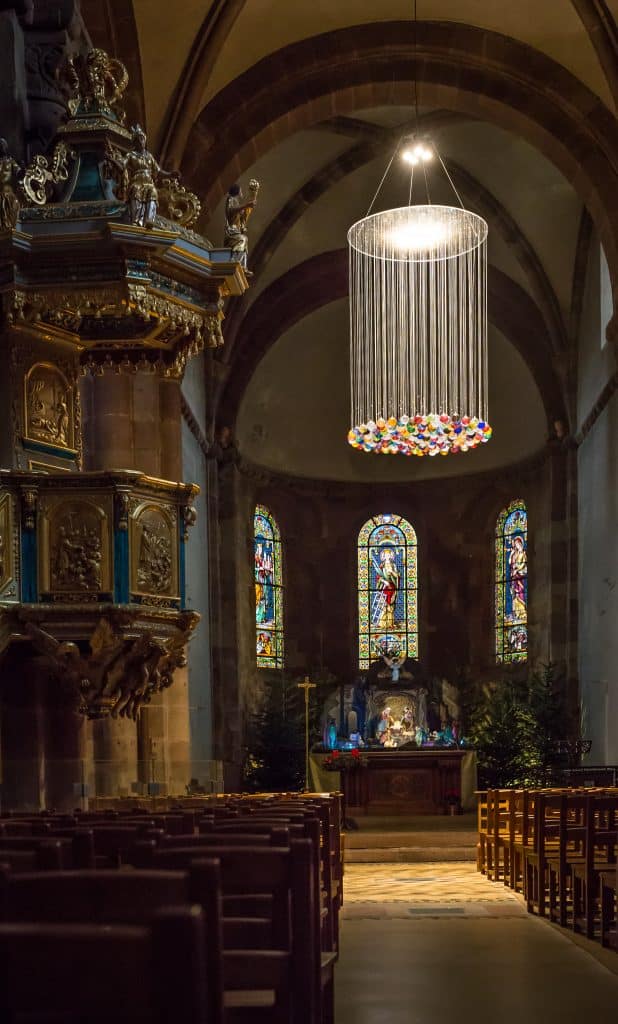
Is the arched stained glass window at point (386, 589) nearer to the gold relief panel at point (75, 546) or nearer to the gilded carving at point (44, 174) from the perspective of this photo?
the gold relief panel at point (75, 546)

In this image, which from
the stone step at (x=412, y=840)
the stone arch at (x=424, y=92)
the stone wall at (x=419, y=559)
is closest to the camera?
the stone arch at (x=424, y=92)

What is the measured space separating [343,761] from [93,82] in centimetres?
1368

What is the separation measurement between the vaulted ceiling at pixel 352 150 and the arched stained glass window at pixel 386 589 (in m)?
1.37

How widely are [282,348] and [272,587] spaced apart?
515 centimetres

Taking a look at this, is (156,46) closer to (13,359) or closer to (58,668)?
(13,359)

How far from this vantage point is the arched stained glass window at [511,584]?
93.2 feet

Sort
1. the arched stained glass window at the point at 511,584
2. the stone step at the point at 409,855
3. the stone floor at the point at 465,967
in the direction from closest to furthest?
the stone floor at the point at 465,967
the stone step at the point at 409,855
the arched stained glass window at the point at 511,584

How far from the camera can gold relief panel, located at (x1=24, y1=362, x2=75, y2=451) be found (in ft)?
35.8

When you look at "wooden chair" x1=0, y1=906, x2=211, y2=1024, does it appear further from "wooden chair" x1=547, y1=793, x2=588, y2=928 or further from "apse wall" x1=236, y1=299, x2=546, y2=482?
"apse wall" x1=236, y1=299, x2=546, y2=482

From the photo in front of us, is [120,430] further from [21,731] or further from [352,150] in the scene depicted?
[352,150]

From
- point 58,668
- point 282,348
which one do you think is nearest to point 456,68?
point 282,348

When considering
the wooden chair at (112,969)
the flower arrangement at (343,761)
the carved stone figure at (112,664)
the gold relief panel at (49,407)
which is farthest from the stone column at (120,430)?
the wooden chair at (112,969)

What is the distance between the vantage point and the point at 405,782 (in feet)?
74.9

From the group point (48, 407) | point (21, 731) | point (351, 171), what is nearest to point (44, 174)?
point (48, 407)
